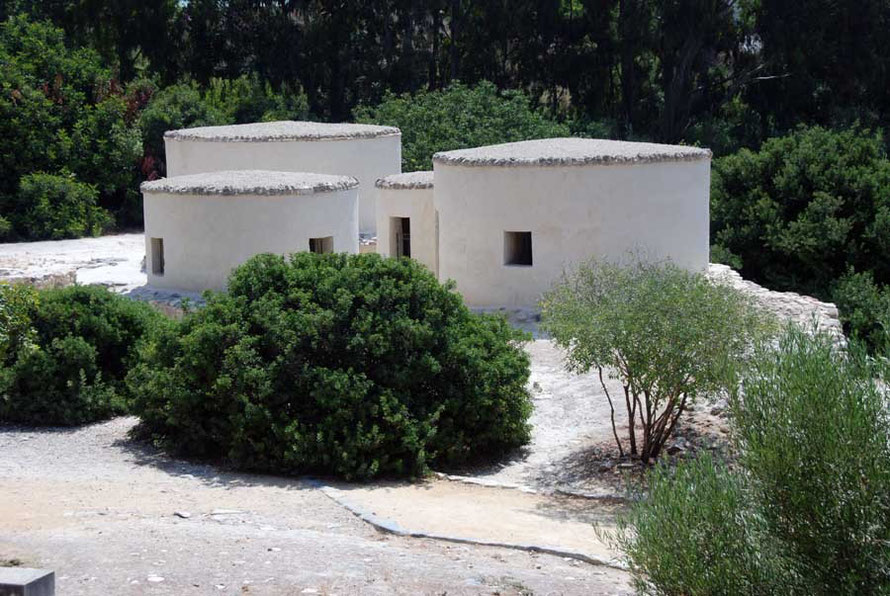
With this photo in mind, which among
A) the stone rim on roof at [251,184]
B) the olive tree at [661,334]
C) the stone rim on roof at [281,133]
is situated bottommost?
the olive tree at [661,334]

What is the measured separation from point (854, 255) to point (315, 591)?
62.2 feet

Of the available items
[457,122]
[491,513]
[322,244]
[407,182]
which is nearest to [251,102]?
[457,122]

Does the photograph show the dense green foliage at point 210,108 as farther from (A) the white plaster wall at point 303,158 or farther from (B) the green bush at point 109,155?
(A) the white plaster wall at point 303,158

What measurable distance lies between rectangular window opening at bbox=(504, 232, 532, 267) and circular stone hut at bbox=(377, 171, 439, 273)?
5.11 feet

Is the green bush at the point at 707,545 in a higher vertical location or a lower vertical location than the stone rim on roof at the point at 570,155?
lower

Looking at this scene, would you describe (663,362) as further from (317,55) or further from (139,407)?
(317,55)

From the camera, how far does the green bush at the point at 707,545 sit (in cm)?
658

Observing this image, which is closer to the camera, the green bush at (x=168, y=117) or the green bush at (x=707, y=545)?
the green bush at (x=707, y=545)

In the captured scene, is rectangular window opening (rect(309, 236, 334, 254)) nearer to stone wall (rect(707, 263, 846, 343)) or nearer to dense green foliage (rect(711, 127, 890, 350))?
stone wall (rect(707, 263, 846, 343))

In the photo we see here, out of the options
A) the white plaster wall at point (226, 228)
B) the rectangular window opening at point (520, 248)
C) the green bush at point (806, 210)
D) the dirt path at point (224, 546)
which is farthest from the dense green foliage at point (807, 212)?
the dirt path at point (224, 546)

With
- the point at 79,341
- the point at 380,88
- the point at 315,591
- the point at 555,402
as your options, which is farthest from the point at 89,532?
the point at 380,88

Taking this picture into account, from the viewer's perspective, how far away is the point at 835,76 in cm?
3488

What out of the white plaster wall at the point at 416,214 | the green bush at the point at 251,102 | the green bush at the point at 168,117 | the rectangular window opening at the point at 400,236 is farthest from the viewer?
the green bush at the point at 251,102

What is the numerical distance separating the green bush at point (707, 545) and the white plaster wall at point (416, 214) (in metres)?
13.0
